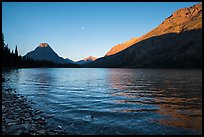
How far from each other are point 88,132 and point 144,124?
15.6ft

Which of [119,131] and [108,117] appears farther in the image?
[108,117]

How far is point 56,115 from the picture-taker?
56.1ft

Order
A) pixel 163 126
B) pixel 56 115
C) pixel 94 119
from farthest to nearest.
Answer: pixel 56 115 → pixel 94 119 → pixel 163 126

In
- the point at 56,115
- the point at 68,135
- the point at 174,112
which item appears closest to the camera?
the point at 68,135

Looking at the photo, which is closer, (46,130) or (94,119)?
(46,130)

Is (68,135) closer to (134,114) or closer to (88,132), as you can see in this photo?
(88,132)

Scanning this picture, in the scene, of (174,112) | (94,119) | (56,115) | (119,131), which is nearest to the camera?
(119,131)

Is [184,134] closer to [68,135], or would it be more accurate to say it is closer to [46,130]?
[68,135]

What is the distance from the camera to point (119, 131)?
12.9 m

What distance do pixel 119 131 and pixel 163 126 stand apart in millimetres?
3673

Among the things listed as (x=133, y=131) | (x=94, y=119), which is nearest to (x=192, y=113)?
(x=133, y=131)

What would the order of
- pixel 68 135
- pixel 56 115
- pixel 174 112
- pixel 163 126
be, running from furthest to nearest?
pixel 174 112 → pixel 56 115 → pixel 163 126 → pixel 68 135

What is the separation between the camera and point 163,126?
14.0 m

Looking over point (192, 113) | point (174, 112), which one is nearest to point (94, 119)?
point (174, 112)
